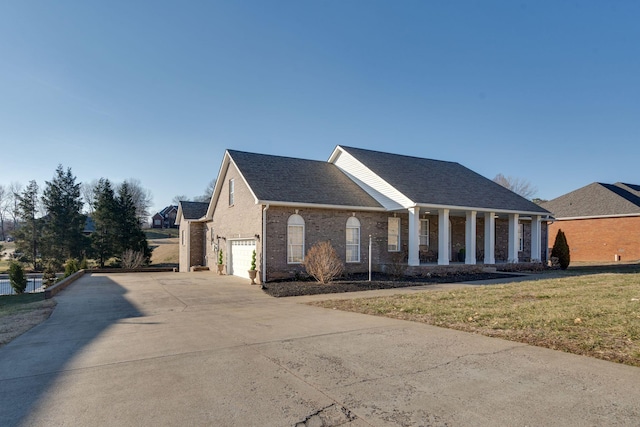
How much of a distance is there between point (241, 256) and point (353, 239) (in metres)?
6.03

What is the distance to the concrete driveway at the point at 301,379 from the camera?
3939 mm

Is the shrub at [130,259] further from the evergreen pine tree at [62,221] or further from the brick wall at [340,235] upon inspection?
the brick wall at [340,235]

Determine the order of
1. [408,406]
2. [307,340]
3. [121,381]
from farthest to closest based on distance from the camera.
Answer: [307,340], [121,381], [408,406]

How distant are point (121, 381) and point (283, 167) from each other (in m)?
16.9

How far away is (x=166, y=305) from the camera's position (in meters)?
11.9

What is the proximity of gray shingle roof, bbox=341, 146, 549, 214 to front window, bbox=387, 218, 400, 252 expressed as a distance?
2036mm

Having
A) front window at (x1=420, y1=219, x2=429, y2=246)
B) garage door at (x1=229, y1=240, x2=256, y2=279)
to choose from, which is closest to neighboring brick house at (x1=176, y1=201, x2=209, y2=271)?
garage door at (x1=229, y1=240, x2=256, y2=279)

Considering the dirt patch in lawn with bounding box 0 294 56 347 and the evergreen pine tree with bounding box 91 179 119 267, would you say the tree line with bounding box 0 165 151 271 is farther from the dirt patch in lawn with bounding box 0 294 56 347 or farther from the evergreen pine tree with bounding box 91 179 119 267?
the dirt patch in lawn with bounding box 0 294 56 347

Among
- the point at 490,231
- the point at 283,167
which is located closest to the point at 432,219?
the point at 490,231

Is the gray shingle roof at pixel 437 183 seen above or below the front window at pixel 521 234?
above

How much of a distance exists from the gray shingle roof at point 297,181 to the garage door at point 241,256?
280 cm

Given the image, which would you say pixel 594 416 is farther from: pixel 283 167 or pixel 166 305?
pixel 283 167

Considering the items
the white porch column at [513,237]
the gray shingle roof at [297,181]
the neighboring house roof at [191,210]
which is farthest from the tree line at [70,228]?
the white porch column at [513,237]

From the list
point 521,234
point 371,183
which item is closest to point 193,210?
point 371,183
